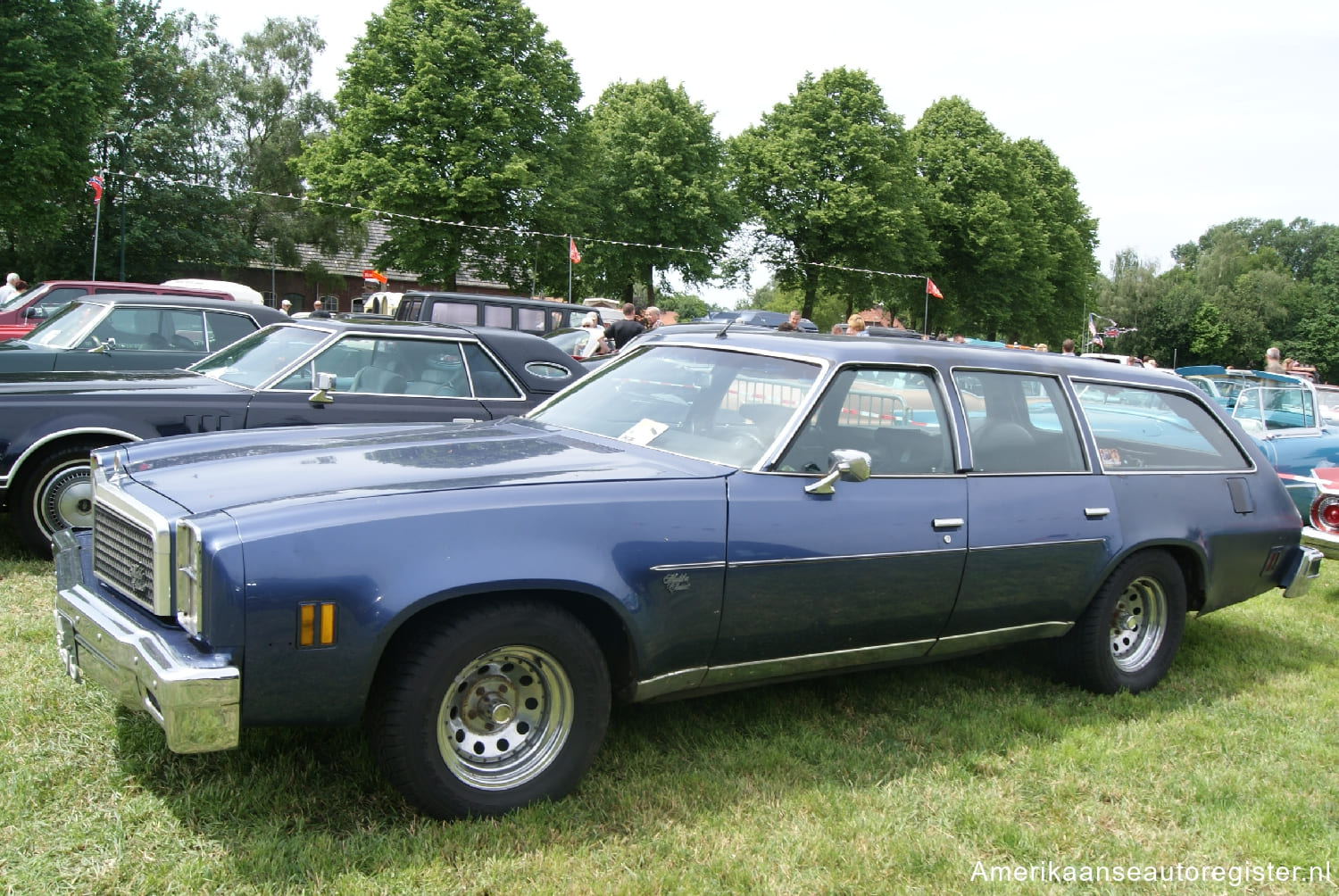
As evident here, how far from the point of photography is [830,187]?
4119 centimetres

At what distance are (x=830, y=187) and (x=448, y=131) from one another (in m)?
17.0

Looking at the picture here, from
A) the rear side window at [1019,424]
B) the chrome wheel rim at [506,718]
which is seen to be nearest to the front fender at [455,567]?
the chrome wheel rim at [506,718]

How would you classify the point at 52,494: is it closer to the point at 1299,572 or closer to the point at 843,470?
the point at 843,470

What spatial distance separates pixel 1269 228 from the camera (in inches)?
5074

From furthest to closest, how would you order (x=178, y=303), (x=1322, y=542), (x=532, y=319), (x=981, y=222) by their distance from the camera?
(x=981, y=222) → (x=532, y=319) → (x=178, y=303) → (x=1322, y=542)

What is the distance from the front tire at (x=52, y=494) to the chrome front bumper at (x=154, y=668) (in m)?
2.74

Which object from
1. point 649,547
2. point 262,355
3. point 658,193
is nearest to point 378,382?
point 262,355

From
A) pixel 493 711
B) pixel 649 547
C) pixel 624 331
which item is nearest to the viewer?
pixel 493 711

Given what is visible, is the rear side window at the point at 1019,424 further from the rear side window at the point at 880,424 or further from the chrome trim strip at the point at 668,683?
the chrome trim strip at the point at 668,683

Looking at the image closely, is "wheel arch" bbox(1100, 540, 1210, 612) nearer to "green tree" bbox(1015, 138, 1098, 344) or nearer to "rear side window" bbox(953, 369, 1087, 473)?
"rear side window" bbox(953, 369, 1087, 473)

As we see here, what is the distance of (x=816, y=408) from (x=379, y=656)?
187cm

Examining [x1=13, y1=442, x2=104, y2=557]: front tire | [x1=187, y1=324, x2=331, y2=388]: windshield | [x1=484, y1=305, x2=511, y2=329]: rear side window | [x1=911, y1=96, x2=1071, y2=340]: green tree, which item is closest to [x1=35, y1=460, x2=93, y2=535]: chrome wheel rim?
[x1=13, y1=442, x2=104, y2=557]: front tire

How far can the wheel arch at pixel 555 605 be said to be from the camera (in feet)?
9.76

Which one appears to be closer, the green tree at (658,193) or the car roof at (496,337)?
the car roof at (496,337)
